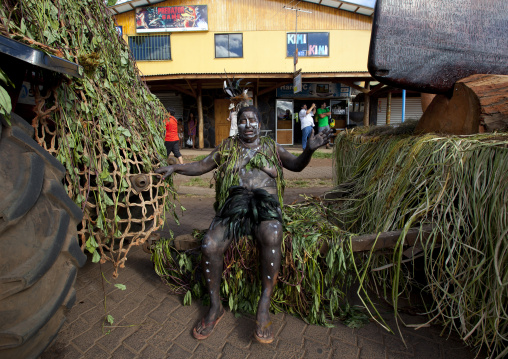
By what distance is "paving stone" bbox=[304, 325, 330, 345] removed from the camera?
1.80 m

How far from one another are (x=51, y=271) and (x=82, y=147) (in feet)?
2.69

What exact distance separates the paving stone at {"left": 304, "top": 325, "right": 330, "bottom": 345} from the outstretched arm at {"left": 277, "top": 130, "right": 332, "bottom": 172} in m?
1.14

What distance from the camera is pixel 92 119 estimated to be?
73.9 inches

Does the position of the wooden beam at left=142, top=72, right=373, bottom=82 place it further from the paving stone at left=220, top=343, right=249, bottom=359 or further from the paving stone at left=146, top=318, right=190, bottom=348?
the paving stone at left=220, top=343, right=249, bottom=359

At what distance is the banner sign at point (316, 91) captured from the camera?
14.4m

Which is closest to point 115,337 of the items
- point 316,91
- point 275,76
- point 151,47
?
point 275,76

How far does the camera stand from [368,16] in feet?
42.9

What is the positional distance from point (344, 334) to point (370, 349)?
0.17 meters

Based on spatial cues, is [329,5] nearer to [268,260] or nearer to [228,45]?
[228,45]

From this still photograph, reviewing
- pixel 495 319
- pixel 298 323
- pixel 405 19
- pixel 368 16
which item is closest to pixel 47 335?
pixel 298 323

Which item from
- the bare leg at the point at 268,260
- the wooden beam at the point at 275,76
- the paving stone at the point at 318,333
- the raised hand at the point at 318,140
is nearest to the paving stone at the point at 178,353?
the bare leg at the point at 268,260

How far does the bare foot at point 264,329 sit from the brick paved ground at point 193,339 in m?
0.05

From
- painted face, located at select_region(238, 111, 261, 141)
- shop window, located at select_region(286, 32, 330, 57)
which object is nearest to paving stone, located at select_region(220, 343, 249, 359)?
painted face, located at select_region(238, 111, 261, 141)

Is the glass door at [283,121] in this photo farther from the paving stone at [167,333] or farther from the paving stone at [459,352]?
the paving stone at [459,352]
